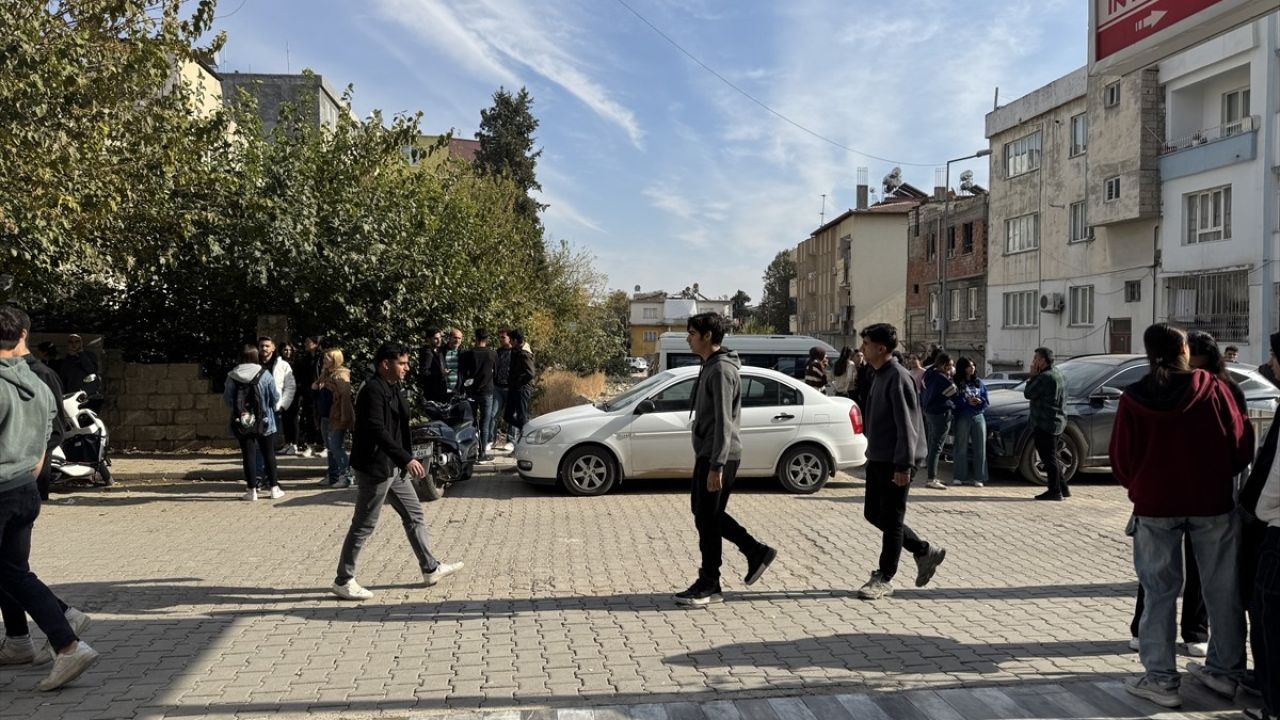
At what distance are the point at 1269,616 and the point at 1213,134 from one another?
28.0 meters

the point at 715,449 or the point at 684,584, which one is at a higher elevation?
the point at 715,449

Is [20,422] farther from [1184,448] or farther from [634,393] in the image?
[634,393]

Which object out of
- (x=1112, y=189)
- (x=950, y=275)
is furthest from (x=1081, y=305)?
(x=950, y=275)

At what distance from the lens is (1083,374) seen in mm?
13297

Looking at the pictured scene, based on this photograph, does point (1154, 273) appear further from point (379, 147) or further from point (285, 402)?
point (285, 402)

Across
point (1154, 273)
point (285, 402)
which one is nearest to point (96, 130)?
point (285, 402)

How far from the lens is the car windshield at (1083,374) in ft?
42.2

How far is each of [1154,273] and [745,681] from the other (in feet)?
97.1

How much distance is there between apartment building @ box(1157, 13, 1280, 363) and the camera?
25.0 metres

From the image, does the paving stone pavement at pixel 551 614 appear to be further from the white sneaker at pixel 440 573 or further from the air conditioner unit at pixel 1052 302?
the air conditioner unit at pixel 1052 302

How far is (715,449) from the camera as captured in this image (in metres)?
6.24

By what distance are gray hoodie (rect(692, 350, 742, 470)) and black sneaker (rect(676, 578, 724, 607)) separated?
2.79ft

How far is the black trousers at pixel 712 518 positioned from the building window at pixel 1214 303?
78.6ft

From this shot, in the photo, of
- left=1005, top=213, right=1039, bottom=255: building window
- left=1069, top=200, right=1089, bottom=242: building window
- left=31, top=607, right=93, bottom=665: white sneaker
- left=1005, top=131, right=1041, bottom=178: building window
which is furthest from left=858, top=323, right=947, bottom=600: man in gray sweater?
left=1005, top=131, right=1041, bottom=178: building window
